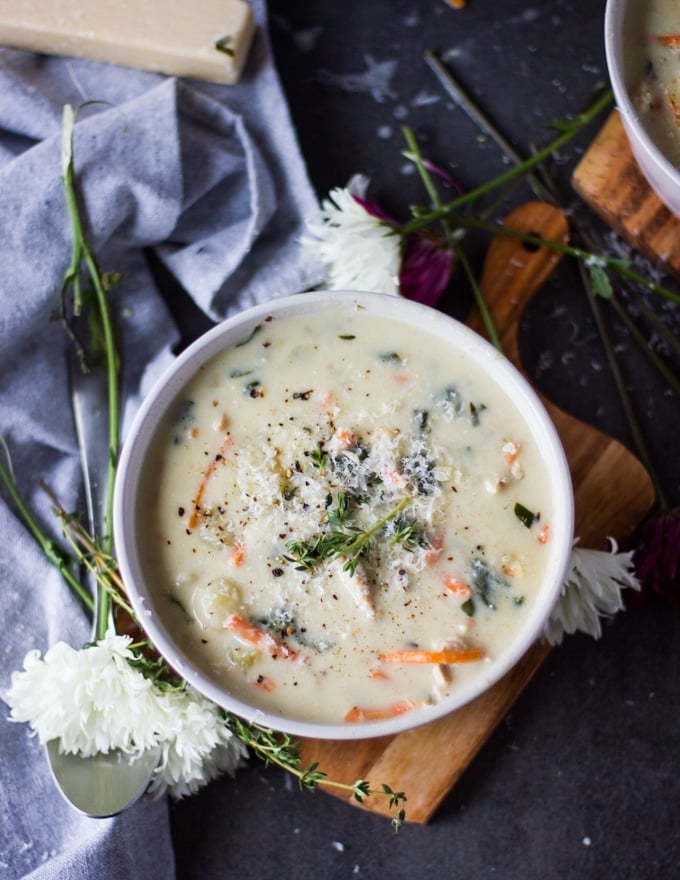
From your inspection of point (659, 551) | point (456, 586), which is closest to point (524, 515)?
point (456, 586)

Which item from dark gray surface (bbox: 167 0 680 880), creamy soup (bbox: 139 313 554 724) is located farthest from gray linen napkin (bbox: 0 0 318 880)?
creamy soup (bbox: 139 313 554 724)

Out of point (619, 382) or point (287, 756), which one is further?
point (619, 382)

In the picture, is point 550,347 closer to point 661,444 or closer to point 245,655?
point 661,444

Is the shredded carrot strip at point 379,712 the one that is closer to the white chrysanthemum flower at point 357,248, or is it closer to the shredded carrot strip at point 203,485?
the shredded carrot strip at point 203,485

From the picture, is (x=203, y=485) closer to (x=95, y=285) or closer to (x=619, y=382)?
(x=95, y=285)

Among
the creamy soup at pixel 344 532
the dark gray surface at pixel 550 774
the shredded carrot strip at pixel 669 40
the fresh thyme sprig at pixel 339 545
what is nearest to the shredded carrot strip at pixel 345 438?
the creamy soup at pixel 344 532

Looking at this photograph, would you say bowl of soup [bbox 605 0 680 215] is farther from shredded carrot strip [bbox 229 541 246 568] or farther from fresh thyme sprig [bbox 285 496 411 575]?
shredded carrot strip [bbox 229 541 246 568]
